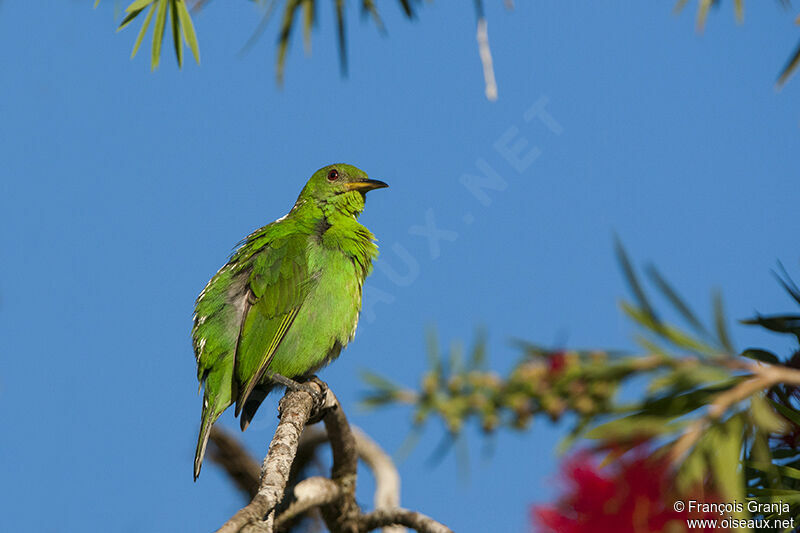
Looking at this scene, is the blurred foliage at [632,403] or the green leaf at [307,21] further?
the green leaf at [307,21]

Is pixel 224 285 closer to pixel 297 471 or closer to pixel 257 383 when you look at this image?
pixel 257 383

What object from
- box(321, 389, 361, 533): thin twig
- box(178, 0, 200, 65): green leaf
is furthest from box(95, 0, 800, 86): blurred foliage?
box(321, 389, 361, 533): thin twig

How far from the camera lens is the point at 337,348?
180 inches

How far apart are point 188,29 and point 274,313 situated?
1.70m

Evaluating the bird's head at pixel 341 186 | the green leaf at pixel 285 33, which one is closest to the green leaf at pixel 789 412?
the green leaf at pixel 285 33

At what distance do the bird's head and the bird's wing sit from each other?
71cm

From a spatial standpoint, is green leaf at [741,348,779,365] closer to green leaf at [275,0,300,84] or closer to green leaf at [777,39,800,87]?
green leaf at [777,39,800,87]

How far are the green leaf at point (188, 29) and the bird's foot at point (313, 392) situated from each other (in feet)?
5.54

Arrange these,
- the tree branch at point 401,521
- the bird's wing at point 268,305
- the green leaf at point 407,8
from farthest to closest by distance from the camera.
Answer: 1. the bird's wing at point 268,305
2. the tree branch at point 401,521
3. the green leaf at point 407,8

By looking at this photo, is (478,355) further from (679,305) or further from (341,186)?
(341,186)

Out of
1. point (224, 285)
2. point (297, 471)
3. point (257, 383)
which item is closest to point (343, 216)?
point (224, 285)

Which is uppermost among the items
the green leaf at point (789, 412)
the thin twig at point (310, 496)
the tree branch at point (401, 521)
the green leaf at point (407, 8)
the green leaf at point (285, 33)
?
the green leaf at point (285, 33)

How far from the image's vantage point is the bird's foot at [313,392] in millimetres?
3855

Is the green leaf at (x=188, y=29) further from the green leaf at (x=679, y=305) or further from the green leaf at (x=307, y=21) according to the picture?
the green leaf at (x=679, y=305)
